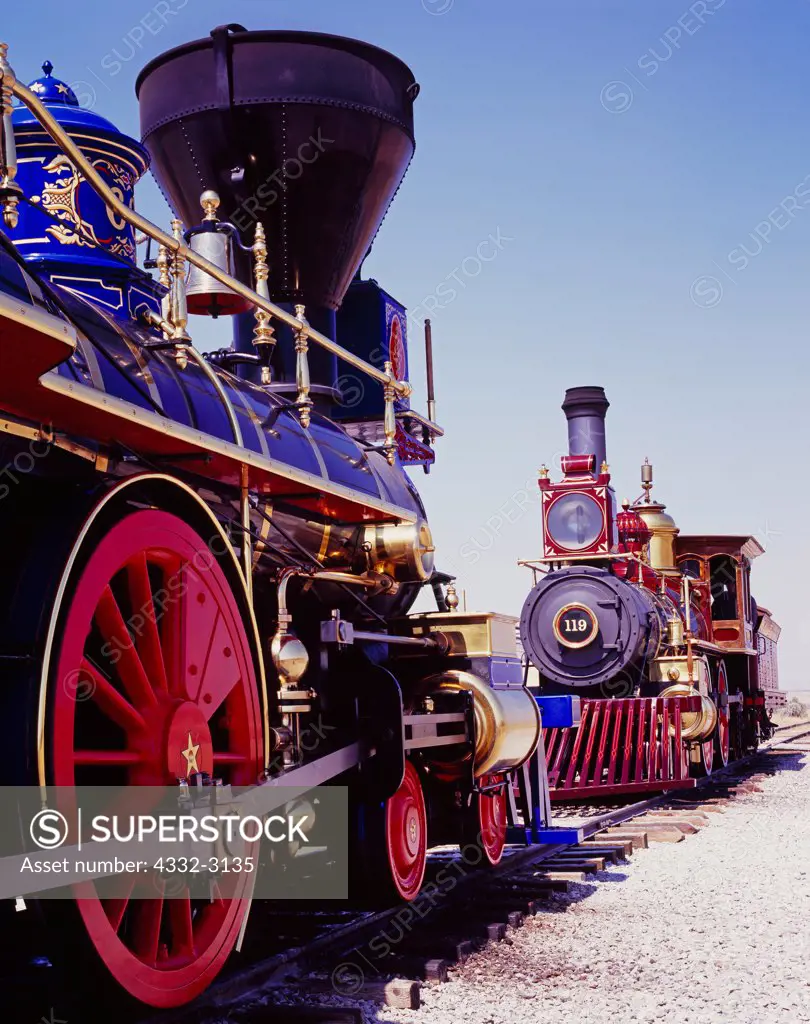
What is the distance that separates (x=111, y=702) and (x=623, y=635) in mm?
10213

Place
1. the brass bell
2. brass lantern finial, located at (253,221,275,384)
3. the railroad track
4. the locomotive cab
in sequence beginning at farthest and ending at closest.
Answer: the locomotive cab → the brass bell → brass lantern finial, located at (253,221,275,384) → the railroad track

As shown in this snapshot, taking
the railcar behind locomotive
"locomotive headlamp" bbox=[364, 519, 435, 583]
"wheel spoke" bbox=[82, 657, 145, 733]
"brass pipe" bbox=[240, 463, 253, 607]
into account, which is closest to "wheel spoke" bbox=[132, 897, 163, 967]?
"wheel spoke" bbox=[82, 657, 145, 733]

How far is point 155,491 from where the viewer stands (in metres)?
4.12

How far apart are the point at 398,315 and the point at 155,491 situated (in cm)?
878

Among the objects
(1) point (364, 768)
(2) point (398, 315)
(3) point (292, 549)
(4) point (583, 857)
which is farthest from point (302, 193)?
(2) point (398, 315)

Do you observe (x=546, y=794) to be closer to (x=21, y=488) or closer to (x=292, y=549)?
(x=292, y=549)

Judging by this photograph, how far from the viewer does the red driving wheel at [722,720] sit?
15578 mm

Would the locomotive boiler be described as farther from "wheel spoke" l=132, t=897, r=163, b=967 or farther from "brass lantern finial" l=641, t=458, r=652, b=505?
"brass lantern finial" l=641, t=458, r=652, b=505

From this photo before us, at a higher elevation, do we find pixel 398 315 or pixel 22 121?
pixel 398 315

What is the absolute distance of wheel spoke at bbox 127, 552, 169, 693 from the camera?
156 inches

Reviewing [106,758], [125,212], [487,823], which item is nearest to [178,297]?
[125,212]

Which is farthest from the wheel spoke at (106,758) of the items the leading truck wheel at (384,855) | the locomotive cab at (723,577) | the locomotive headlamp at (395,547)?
the locomotive cab at (723,577)

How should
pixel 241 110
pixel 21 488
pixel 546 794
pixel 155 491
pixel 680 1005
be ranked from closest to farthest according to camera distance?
pixel 21 488 < pixel 155 491 < pixel 680 1005 < pixel 241 110 < pixel 546 794

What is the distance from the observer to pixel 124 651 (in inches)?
151
